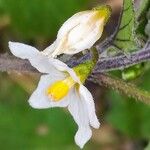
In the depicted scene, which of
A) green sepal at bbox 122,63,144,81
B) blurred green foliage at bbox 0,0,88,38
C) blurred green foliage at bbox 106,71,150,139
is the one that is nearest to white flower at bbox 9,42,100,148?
green sepal at bbox 122,63,144,81

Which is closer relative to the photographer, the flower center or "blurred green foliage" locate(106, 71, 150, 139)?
the flower center

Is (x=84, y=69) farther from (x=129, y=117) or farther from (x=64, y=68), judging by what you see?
(x=129, y=117)

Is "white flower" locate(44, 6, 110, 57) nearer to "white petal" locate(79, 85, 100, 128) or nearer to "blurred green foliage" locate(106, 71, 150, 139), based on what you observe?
"white petal" locate(79, 85, 100, 128)

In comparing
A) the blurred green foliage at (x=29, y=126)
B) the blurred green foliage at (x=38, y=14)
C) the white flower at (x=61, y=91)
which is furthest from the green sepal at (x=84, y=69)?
the blurred green foliage at (x=29, y=126)

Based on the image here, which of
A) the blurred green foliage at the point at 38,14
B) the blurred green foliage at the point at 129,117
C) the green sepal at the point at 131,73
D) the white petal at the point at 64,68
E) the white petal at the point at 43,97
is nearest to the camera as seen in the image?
the white petal at the point at 64,68

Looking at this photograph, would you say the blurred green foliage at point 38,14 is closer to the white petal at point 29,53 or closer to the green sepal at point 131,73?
the green sepal at point 131,73

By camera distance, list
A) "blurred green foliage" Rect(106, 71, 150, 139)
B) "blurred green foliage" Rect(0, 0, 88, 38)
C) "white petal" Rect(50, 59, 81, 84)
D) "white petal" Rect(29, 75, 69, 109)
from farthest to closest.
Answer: "blurred green foliage" Rect(106, 71, 150, 139) → "blurred green foliage" Rect(0, 0, 88, 38) → "white petal" Rect(29, 75, 69, 109) → "white petal" Rect(50, 59, 81, 84)

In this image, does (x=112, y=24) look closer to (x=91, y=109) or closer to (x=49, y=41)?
(x=49, y=41)

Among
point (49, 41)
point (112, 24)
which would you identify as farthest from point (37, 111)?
point (112, 24)
